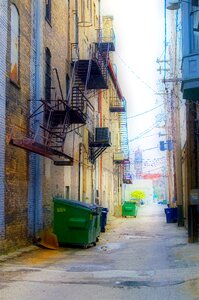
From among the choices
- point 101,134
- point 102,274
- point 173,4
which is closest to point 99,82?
point 101,134

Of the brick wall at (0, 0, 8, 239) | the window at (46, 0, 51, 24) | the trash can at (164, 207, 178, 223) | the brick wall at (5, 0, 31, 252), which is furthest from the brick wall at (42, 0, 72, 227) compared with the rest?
the trash can at (164, 207, 178, 223)

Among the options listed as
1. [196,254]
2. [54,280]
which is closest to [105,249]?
[196,254]

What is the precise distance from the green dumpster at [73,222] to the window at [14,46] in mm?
4170

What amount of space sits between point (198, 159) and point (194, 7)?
288 inches

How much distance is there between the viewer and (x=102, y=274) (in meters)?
10.8

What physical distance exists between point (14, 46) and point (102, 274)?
24.2ft

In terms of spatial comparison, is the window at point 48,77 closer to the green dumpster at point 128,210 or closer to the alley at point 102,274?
the alley at point 102,274

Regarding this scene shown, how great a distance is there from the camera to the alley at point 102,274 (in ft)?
28.5

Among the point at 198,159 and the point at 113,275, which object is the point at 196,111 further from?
the point at 113,275

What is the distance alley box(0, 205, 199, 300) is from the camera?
868 centimetres

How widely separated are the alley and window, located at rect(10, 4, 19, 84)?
5094 millimetres

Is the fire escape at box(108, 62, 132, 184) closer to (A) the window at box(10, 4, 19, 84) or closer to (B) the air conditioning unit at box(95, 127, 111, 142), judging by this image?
(B) the air conditioning unit at box(95, 127, 111, 142)

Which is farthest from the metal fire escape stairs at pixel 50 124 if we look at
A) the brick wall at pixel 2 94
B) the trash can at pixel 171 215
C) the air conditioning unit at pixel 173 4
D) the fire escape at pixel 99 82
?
the trash can at pixel 171 215

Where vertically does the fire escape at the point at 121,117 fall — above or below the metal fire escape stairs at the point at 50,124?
above
